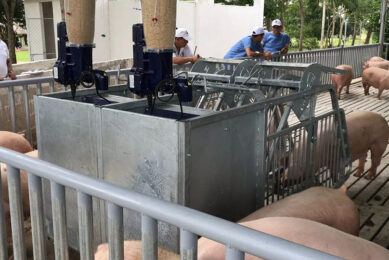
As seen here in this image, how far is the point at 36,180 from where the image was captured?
1684 mm

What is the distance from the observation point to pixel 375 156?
17.7 ft

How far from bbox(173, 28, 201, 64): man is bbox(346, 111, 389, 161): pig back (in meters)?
2.29

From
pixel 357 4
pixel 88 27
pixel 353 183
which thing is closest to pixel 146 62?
pixel 88 27

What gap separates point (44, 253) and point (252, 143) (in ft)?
4.38

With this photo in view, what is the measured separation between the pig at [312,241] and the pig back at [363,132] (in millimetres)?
2909

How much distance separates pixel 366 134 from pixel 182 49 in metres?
3.05

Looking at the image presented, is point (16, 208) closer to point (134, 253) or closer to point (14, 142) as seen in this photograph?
point (134, 253)

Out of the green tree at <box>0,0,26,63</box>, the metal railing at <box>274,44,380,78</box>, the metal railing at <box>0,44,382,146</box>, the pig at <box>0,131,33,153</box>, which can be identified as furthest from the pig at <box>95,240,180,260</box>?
the green tree at <box>0,0,26,63</box>

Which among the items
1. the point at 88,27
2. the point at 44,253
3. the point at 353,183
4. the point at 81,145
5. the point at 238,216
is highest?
the point at 88,27

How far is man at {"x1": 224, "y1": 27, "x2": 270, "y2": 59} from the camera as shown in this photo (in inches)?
312

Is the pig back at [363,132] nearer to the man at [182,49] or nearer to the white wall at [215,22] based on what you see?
the man at [182,49]

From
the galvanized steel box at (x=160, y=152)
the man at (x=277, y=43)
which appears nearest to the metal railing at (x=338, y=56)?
the man at (x=277, y=43)

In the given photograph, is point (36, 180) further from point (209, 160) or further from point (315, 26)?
point (315, 26)

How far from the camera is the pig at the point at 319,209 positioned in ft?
8.76
